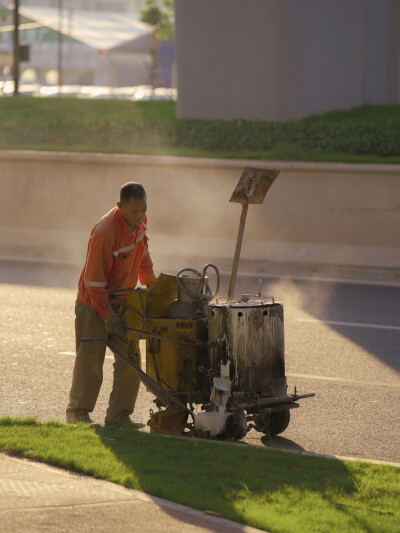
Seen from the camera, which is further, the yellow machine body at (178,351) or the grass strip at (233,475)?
the yellow machine body at (178,351)

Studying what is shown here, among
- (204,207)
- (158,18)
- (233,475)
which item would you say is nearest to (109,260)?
(233,475)

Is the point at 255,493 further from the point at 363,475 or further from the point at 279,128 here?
the point at 279,128

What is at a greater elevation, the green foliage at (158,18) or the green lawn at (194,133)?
the green foliage at (158,18)

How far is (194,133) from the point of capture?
69.7ft

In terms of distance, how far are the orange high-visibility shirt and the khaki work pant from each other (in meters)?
0.18

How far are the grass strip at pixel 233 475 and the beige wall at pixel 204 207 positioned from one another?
9.96 metres

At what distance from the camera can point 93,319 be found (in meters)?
7.69

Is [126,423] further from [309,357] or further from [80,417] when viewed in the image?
[309,357]

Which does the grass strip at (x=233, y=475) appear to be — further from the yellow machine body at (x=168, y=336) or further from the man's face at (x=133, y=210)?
the man's face at (x=133, y=210)

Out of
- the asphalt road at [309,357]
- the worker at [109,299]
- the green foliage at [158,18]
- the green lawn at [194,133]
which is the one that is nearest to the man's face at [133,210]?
the worker at [109,299]

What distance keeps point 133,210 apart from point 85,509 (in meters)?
2.51

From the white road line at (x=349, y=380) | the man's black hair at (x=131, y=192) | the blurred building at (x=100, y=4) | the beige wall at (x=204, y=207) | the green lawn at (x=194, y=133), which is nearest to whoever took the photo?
the man's black hair at (x=131, y=192)

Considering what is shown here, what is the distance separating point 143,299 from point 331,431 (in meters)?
1.72

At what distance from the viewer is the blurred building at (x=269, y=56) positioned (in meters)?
21.9
